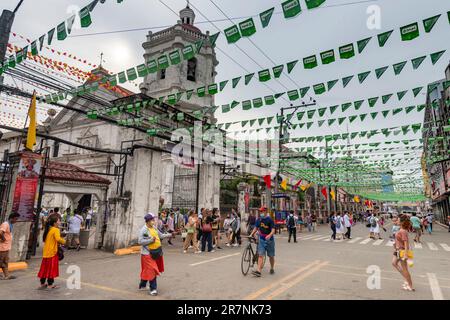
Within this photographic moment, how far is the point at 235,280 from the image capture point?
7297 mm

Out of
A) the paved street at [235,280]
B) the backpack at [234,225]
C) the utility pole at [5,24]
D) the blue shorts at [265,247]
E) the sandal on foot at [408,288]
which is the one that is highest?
the utility pole at [5,24]

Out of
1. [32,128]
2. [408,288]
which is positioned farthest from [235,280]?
[32,128]

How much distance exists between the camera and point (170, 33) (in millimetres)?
27359

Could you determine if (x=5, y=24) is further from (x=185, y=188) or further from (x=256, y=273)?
(x=185, y=188)

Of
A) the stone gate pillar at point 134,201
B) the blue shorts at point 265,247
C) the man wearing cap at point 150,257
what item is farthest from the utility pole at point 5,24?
the blue shorts at point 265,247

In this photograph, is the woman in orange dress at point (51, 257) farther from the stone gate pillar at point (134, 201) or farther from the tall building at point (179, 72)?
the tall building at point (179, 72)

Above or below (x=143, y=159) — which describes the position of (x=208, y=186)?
below

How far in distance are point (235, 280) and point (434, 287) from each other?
193 inches

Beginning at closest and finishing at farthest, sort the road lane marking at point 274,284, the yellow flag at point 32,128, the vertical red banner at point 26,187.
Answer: the road lane marking at point 274,284 < the vertical red banner at point 26,187 < the yellow flag at point 32,128

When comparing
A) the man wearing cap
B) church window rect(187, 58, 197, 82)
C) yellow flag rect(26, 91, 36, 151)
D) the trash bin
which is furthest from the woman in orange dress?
church window rect(187, 58, 197, 82)

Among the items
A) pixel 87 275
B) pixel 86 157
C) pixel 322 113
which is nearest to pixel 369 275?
pixel 322 113

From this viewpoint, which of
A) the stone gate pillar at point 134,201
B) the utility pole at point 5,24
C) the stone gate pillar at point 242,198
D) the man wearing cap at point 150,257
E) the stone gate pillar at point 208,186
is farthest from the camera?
the stone gate pillar at point 242,198

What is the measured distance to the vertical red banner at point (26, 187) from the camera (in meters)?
9.00
